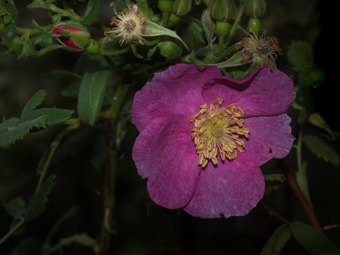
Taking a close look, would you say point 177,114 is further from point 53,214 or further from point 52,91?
point 52,91

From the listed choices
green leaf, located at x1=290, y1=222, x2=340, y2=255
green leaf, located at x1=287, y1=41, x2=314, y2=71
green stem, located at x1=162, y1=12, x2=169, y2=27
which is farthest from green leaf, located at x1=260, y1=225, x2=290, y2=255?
green stem, located at x1=162, y1=12, x2=169, y2=27

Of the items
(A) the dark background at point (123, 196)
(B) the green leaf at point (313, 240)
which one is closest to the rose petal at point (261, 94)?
(B) the green leaf at point (313, 240)

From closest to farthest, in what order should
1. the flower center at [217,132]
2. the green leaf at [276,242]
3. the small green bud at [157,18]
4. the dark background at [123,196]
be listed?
the small green bud at [157,18] < the flower center at [217,132] < the green leaf at [276,242] < the dark background at [123,196]

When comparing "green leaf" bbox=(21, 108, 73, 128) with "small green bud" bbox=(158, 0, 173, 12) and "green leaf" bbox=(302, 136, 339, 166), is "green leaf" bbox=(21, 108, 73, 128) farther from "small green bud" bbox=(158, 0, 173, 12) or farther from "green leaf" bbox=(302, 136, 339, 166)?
"green leaf" bbox=(302, 136, 339, 166)

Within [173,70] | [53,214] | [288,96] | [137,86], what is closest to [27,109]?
[137,86]

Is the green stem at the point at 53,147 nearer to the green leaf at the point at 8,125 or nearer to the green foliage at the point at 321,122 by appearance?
the green leaf at the point at 8,125

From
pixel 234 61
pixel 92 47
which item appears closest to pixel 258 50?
pixel 234 61
